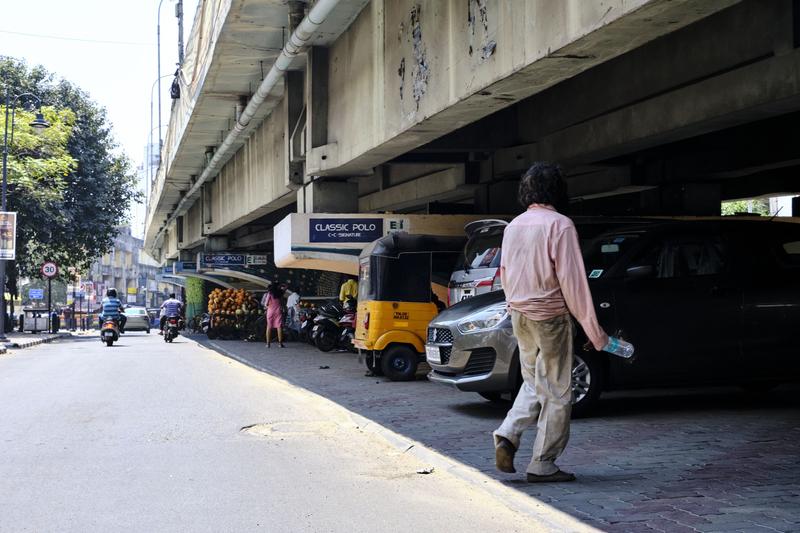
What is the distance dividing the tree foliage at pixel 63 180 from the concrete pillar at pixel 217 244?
22.7ft

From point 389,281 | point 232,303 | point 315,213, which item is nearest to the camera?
point 389,281

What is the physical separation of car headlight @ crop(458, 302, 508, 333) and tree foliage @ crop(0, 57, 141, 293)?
3236 cm

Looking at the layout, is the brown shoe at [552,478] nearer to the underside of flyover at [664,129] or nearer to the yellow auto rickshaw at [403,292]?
the underside of flyover at [664,129]

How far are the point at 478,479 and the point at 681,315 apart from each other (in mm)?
3752

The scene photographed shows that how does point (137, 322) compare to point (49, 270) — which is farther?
point (137, 322)

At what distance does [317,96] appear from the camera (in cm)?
1578

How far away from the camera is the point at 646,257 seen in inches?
397

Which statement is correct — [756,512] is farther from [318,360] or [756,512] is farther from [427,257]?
[318,360]

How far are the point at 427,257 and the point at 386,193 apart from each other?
832cm

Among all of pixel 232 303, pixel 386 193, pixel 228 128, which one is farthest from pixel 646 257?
pixel 232 303

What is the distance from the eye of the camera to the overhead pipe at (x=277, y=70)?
1291cm

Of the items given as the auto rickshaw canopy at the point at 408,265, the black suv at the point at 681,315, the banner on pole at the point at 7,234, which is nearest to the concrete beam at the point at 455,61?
the auto rickshaw canopy at the point at 408,265

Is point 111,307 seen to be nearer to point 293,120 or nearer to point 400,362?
point 293,120

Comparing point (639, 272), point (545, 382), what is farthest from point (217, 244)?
point (545, 382)
